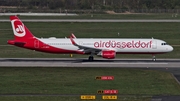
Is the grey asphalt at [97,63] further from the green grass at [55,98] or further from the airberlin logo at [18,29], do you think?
the green grass at [55,98]

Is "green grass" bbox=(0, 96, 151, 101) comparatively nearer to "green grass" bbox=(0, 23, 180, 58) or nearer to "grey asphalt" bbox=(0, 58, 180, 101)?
"grey asphalt" bbox=(0, 58, 180, 101)

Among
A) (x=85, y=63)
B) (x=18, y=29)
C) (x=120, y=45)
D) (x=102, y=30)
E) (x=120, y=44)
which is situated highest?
(x=18, y=29)

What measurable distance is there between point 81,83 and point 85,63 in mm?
15436

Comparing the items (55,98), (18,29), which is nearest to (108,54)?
(18,29)

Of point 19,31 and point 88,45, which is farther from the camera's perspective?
point 19,31

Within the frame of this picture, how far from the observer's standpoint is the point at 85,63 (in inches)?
2272

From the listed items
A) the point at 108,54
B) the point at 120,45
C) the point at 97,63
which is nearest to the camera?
the point at 97,63

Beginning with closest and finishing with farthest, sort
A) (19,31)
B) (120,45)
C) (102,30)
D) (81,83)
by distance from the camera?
1. (81,83)
2. (120,45)
3. (19,31)
4. (102,30)

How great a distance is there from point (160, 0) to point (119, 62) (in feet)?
440

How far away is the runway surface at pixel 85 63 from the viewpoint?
55.5 meters

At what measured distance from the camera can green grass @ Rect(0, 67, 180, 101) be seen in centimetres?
3759

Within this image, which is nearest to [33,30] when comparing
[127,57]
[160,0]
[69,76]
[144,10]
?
[127,57]

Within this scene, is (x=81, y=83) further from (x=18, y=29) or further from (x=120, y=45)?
(x=18, y=29)

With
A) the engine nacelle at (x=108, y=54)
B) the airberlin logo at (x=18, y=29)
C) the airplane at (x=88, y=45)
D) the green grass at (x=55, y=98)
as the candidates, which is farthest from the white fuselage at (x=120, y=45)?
the green grass at (x=55, y=98)
